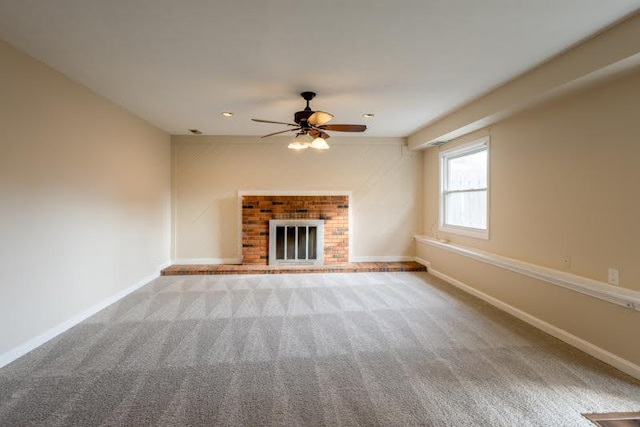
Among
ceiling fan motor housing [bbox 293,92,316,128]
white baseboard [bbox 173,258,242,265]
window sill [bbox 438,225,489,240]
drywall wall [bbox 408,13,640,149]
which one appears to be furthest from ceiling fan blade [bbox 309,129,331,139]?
white baseboard [bbox 173,258,242,265]

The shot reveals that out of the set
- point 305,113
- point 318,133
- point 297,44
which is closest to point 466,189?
point 318,133

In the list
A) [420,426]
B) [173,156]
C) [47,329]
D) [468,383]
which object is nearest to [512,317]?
[468,383]

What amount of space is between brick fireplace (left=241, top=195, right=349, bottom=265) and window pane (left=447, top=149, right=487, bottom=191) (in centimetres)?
181

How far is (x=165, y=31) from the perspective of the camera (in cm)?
212

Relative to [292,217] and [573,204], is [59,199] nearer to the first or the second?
[292,217]

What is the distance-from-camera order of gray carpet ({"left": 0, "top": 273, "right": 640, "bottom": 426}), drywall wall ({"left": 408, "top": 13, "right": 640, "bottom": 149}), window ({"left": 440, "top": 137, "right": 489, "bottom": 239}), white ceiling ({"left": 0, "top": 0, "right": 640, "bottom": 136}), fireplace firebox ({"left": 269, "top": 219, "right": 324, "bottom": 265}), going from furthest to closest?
fireplace firebox ({"left": 269, "top": 219, "right": 324, "bottom": 265}), window ({"left": 440, "top": 137, "right": 489, "bottom": 239}), drywall wall ({"left": 408, "top": 13, "right": 640, "bottom": 149}), white ceiling ({"left": 0, "top": 0, "right": 640, "bottom": 136}), gray carpet ({"left": 0, "top": 273, "right": 640, "bottom": 426})

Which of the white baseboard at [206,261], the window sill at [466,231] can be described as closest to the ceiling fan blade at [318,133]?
the window sill at [466,231]

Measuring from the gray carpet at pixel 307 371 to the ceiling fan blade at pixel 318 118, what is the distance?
207cm

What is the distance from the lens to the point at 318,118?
3.17 metres

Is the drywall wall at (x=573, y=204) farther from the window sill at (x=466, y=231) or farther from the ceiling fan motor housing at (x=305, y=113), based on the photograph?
the ceiling fan motor housing at (x=305, y=113)

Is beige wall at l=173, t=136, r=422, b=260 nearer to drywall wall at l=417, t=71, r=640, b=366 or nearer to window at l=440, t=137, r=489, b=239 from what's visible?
window at l=440, t=137, r=489, b=239

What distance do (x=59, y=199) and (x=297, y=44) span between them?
2.59 m

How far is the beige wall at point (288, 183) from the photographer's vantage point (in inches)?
214

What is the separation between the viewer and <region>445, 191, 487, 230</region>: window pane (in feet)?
13.4
